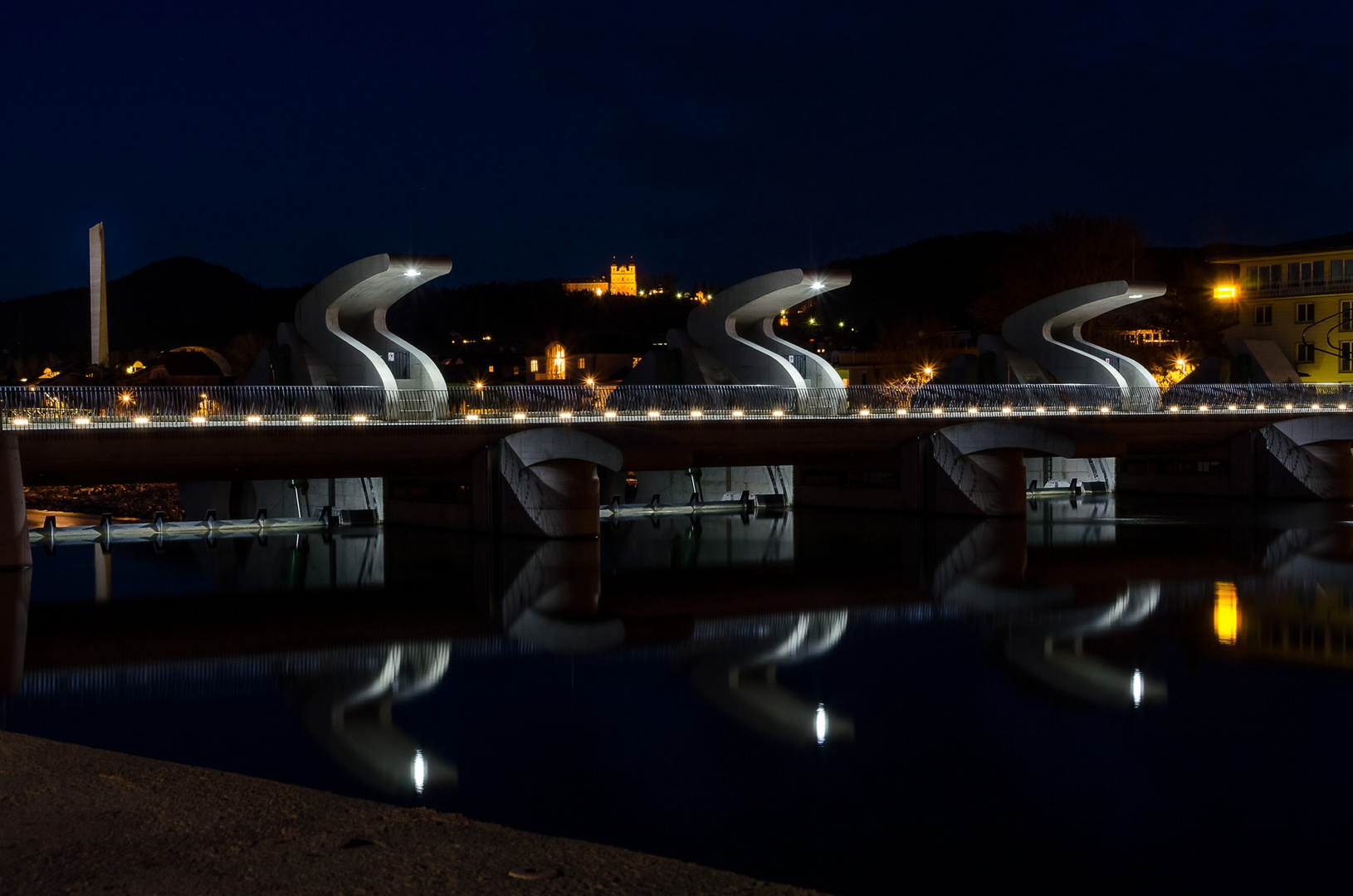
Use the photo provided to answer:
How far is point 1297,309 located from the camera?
67.9 metres

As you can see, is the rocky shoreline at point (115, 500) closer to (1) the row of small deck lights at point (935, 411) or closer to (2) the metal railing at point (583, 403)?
(2) the metal railing at point (583, 403)

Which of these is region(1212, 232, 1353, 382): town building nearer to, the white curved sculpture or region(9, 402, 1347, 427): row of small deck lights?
region(9, 402, 1347, 427): row of small deck lights

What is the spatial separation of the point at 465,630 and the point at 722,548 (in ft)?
46.8

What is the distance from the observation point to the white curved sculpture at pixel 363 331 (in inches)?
1522

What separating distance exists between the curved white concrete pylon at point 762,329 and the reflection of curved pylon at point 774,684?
825 inches

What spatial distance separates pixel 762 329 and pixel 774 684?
3097 cm

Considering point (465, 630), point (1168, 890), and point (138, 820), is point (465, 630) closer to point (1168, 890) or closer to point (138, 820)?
point (138, 820)

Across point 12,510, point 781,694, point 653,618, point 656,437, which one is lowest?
point 781,694

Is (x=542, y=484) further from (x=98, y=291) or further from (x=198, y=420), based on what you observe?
(x=98, y=291)

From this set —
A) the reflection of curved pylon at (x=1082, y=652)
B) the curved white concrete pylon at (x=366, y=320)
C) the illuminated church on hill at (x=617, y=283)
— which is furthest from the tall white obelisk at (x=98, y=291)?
the illuminated church on hill at (x=617, y=283)

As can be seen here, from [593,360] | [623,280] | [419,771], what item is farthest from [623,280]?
[419,771]

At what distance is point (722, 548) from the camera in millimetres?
37844

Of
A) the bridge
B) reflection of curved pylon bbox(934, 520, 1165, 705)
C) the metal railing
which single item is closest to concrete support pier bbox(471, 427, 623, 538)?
the bridge

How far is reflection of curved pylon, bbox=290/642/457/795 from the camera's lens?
14.7 meters
